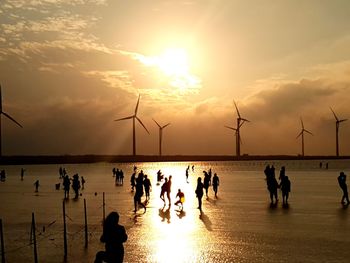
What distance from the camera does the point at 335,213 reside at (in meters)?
22.5

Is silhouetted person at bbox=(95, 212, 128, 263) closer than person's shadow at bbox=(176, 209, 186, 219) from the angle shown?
Yes

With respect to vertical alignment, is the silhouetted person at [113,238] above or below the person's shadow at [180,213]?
above

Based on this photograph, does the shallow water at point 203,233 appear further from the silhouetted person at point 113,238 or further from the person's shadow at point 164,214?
the silhouetted person at point 113,238

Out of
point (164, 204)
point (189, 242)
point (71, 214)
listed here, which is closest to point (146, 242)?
point (189, 242)

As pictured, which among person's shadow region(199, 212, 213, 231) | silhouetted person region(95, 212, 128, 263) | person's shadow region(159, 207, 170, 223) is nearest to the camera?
silhouetted person region(95, 212, 128, 263)

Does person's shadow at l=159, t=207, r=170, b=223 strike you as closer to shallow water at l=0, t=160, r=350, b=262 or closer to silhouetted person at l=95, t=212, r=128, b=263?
shallow water at l=0, t=160, r=350, b=262

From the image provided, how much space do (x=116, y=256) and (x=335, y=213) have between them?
15443mm

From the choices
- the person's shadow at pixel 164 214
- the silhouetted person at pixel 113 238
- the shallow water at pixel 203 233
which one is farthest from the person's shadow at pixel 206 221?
the silhouetted person at pixel 113 238

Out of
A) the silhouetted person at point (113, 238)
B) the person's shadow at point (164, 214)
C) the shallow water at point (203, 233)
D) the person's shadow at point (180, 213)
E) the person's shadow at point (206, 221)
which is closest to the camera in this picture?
the silhouetted person at point (113, 238)

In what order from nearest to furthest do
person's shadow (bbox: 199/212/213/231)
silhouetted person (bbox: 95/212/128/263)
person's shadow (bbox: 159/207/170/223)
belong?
silhouetted person (bbox: 95/212/128/263) → person's shadow (bbox: 199/212/213/231) → person's shadow (bbox: 159/207/170/223)

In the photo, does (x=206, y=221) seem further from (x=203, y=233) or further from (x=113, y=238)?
(x=113, y=238)

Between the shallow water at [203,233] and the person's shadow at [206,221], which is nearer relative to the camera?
the shallow water at [203,233]

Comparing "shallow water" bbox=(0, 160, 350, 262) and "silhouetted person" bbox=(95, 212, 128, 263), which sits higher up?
"silhouetted person" bbox=(95, 212, 128, 263)

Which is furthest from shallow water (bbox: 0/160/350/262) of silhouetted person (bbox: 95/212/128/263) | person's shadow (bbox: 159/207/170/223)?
silhouetted person (bbox: 95/212/128/263)
